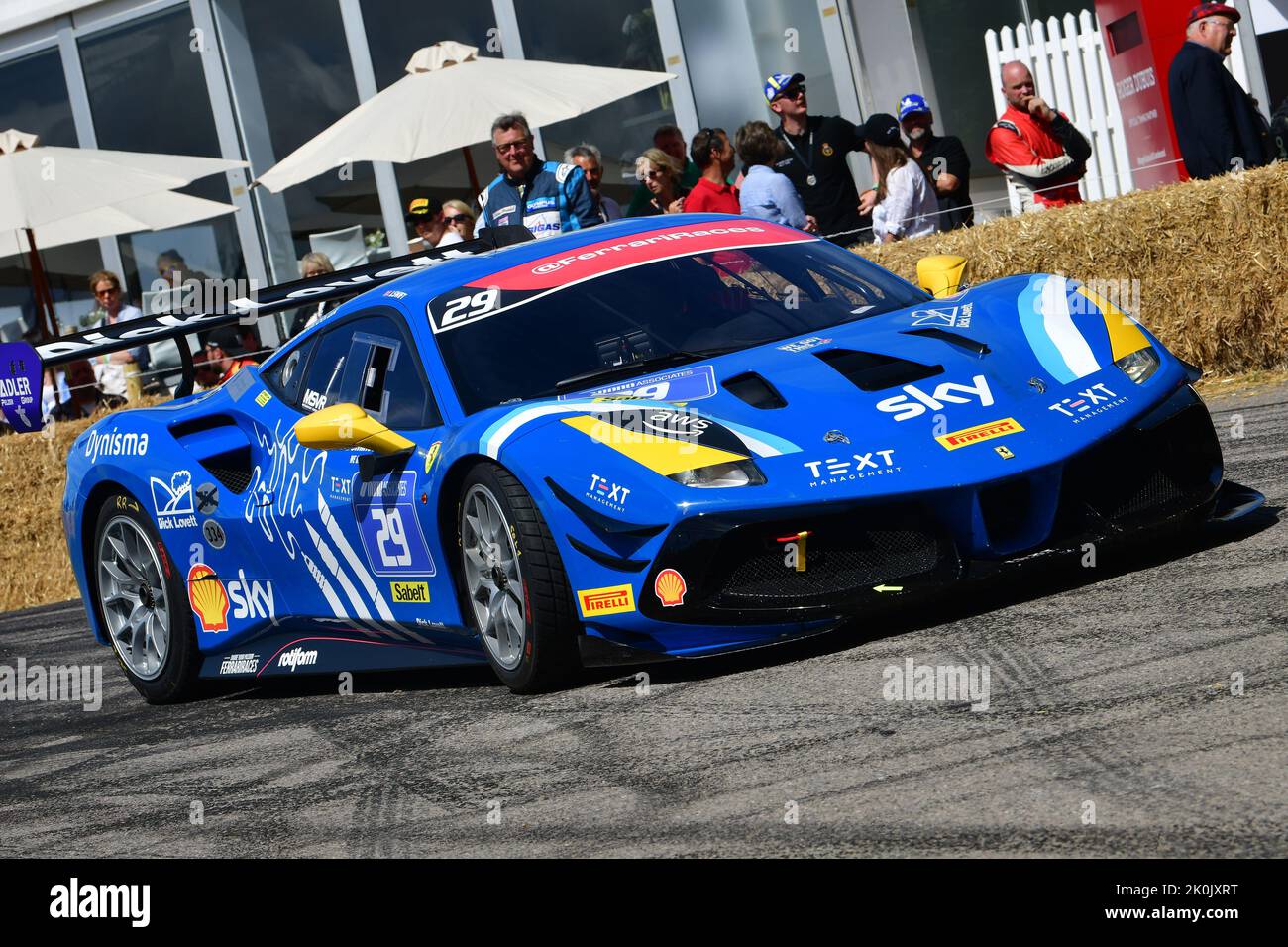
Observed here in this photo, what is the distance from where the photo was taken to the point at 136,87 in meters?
19.2

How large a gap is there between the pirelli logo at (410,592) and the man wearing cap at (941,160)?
5881mm

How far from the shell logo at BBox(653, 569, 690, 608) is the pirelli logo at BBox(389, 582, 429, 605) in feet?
3.62

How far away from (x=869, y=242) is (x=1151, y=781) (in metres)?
8.07

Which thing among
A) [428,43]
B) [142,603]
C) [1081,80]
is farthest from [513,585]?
[428,43]

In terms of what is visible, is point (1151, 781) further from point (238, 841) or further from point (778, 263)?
point (778, 263)

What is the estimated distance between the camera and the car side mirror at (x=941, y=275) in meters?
6.53

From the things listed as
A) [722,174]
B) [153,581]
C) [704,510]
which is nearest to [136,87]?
[722,174]

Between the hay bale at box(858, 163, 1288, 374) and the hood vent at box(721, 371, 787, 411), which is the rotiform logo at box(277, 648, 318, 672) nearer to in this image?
the hood vent at box(721, 371, 787, 411)

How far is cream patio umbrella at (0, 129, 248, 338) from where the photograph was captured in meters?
13.6

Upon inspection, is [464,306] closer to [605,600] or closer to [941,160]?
[605,600]

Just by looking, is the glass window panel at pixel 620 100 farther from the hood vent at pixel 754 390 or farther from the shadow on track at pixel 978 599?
the hood vent at pixel 754 390

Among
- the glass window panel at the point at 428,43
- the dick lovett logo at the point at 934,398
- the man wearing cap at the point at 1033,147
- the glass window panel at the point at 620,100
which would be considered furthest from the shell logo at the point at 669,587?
the glass window panel at the point at 428,43
